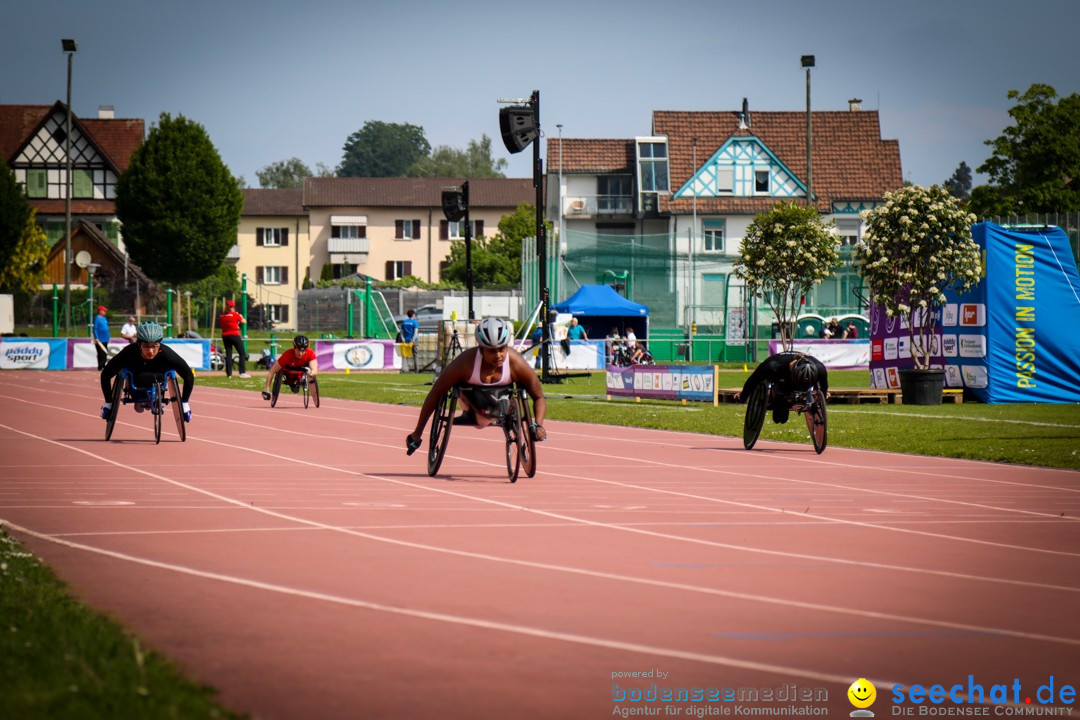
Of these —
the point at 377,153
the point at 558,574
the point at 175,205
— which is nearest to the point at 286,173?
the point at 377,153

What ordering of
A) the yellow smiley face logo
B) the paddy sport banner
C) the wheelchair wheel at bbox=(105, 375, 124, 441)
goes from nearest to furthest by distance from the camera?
the yellow smiley face logo < the wheelchair wheel at bbox=(105, 375, 124, 441) < the paddy sport banner

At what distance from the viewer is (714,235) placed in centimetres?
7575

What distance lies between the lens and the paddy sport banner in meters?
28.7

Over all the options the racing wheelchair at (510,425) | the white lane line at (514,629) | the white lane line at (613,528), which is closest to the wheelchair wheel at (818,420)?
the racing wheelchair at (510,425)

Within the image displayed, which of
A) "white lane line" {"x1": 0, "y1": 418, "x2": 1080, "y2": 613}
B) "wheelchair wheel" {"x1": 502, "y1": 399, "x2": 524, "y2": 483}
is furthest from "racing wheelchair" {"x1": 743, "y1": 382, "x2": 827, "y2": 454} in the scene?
"white lane line" {"x1": 0, "y1": 418, "x2": 1080, "y2": 613}

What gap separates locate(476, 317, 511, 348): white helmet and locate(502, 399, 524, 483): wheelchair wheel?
54 centimetres

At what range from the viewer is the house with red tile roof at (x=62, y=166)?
8919 centimetres

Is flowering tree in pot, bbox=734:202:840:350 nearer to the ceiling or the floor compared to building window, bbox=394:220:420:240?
nearer to the floor

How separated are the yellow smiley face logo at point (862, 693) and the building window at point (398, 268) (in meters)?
101

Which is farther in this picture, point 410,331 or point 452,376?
point 410,331

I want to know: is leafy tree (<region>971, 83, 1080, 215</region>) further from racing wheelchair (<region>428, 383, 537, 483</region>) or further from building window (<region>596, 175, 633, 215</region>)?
racing wheelchair (<region>428, 383, 537, 483</region>)

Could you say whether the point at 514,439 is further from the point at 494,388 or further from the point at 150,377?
the point at 150,377

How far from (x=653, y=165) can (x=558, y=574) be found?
6994 centimetres

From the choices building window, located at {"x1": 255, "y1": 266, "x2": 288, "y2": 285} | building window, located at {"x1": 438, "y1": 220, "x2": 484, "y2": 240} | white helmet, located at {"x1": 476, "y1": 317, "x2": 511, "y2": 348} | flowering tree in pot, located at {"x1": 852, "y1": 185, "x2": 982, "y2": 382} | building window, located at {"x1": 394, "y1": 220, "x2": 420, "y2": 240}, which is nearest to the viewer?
white helmet, located at {"x1": 476, "y1": 317, "x2": 511, "y2": 348}
